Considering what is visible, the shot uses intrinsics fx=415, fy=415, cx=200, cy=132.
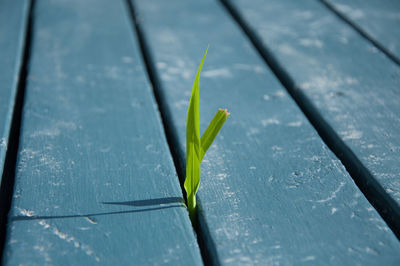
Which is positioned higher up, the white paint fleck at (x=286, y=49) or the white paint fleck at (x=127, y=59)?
the white paint fleck at (x=286, y=49)

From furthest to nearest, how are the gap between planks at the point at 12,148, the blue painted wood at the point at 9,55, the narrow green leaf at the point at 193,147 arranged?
the blue painted wood at the point at 9,55
the gap between planks at the point at 12,148
the narrow green leaf at the point at 193,147

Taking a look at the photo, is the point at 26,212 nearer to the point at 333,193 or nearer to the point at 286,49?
the point at 333,193

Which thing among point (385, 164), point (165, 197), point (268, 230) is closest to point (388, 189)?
point (385, 164)

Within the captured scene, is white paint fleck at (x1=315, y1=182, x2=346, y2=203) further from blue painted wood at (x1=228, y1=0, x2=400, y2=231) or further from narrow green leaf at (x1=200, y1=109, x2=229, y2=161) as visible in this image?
narrow green leaf at (x1=200, y1=109, x2=229, y2=161)

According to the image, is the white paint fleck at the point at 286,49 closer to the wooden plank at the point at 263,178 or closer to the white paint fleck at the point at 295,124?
the wooden plank at the point at 263,178

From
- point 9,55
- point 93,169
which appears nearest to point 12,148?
point 93,169

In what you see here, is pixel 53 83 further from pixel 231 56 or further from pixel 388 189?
pixel 388 189

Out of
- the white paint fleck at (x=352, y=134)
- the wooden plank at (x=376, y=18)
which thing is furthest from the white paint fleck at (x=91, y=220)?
the wooden plank at (x=376, y=18)
